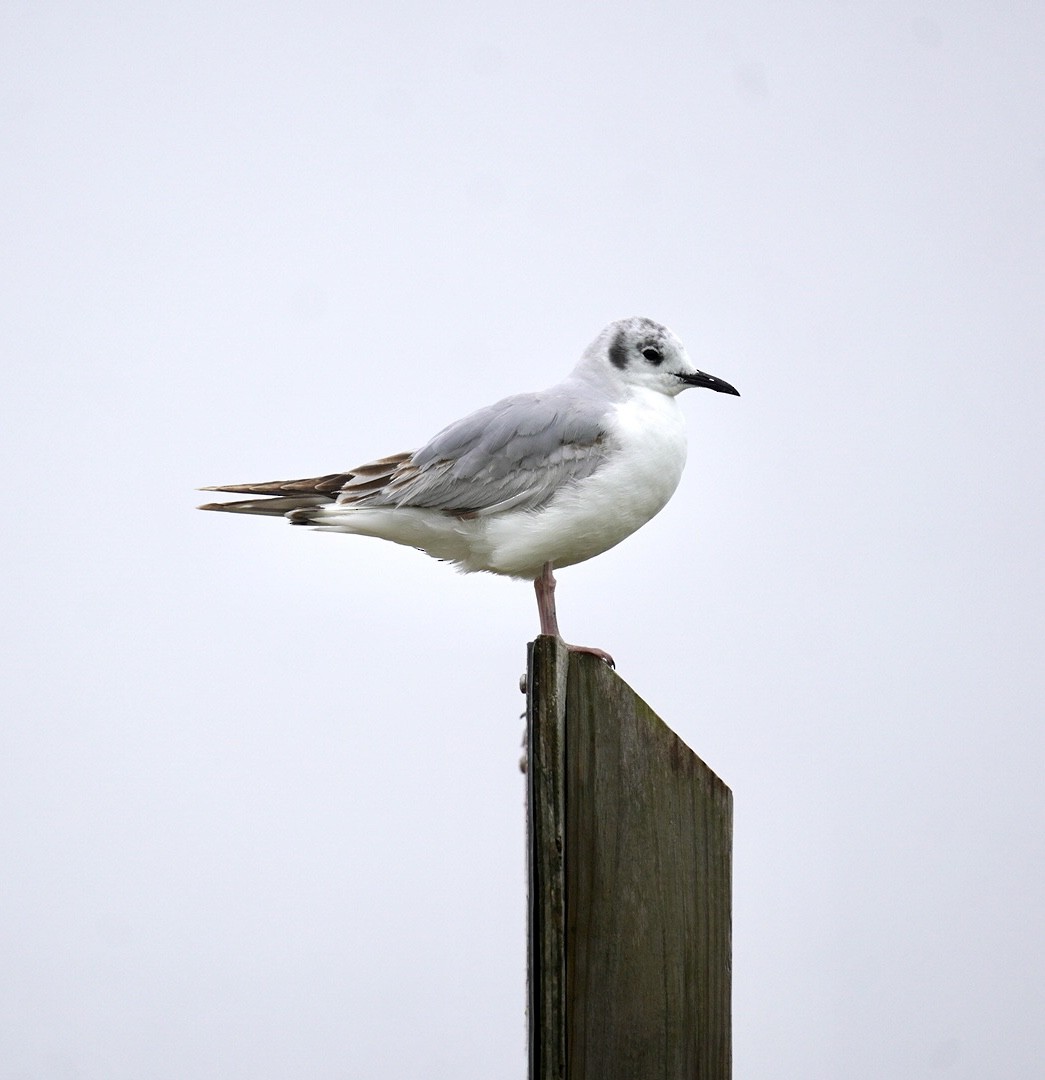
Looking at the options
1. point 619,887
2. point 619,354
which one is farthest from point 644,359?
point 619,887

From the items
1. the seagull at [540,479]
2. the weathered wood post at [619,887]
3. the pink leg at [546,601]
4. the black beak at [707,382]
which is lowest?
the weathered wood post at [619,887]

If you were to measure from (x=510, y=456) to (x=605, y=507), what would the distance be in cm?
39

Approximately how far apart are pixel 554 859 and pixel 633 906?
0.69ft

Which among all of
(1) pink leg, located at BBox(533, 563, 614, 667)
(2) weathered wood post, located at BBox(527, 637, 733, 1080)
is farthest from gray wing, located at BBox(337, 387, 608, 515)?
(2) weathered wood post, located at BBox(527, 637, 733, 1080)

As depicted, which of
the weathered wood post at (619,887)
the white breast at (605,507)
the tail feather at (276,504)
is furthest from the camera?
the tail feather at (276,504)

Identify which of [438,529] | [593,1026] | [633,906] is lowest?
[593,1026]

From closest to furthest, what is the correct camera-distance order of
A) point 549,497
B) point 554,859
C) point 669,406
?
point 554,859
point 549,497
point 669,406

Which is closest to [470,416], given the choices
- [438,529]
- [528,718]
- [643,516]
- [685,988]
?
[438,529]

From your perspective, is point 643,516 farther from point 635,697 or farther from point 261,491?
point 635,697

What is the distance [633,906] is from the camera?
8.80 ft

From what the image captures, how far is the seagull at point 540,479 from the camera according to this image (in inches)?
177

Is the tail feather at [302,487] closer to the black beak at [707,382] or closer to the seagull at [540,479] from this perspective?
the seagull at [540,479]

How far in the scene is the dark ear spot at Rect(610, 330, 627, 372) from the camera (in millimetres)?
4945

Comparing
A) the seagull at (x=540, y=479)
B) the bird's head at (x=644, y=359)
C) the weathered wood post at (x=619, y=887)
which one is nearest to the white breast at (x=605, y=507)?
the seagull at (x=540, y=479)
